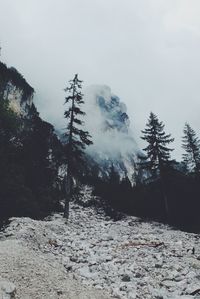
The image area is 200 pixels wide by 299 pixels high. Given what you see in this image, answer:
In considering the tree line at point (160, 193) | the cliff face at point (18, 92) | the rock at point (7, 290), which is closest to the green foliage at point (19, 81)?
the cliff face at point (18, 92)

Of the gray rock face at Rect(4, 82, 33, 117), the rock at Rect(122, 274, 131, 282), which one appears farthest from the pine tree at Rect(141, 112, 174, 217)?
the gray rock face at Rect(4, 82, 33, 117)

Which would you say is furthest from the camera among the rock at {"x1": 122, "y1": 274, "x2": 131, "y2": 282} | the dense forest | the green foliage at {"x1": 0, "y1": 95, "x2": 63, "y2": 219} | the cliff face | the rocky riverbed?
the cliff face

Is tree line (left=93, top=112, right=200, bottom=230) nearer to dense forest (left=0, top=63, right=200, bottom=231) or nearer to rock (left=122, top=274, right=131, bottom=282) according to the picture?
dense forest (left=0, top=63, right=200, bottom=231)

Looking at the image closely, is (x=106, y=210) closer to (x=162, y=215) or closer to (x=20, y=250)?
(x=162, y=215)

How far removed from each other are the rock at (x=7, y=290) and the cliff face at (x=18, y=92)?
7274cm

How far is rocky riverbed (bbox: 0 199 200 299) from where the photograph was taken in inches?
469

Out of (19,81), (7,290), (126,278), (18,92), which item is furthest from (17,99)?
(7,290)

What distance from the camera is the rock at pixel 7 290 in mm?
9641

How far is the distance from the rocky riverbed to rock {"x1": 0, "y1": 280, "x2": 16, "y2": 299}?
302cm

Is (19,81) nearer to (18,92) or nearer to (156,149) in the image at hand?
(18,92)

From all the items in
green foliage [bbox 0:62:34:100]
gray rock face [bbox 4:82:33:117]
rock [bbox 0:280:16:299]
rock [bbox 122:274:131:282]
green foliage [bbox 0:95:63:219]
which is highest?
green foliage [bbox 0:62:34:100]

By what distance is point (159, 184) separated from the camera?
3584cm

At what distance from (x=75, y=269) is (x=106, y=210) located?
829 inches

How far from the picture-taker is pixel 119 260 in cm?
1521
